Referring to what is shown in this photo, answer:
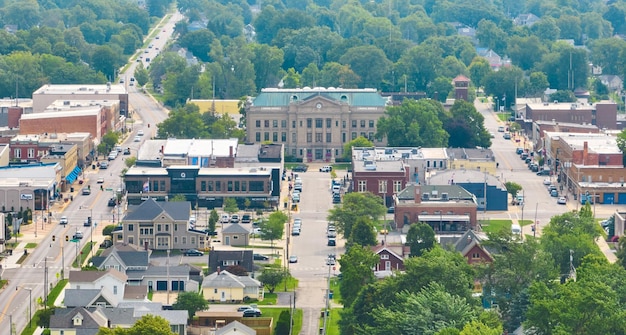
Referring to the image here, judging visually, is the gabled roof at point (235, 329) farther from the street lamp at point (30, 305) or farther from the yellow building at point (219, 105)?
the yellow building at point (219, 105)

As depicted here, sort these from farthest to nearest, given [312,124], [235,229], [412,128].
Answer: [312,124], [412,128], [235,229]

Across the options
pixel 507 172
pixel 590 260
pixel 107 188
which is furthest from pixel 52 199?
pixel 590 260

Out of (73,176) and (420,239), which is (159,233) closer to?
(420,239)

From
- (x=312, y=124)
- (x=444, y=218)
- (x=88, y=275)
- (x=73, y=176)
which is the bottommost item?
(x=88, y=275)

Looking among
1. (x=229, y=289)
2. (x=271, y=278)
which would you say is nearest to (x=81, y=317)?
(x=229, y=289)

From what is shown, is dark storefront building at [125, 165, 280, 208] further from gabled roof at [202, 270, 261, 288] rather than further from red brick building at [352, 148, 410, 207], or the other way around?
gabled roof at [202, 270, 261, 288]

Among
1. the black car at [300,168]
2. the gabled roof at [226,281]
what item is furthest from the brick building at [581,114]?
the gabled roof at [226,281]

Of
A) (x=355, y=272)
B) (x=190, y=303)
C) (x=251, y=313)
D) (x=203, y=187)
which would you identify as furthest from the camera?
(x=203, y=187)
